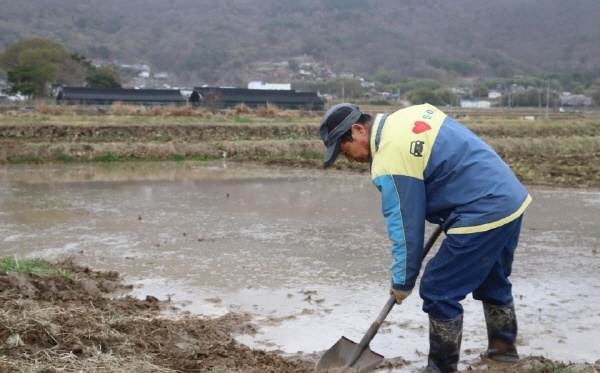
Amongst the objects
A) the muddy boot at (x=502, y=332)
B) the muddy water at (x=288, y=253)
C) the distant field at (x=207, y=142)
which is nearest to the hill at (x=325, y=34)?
the distant field at (x=207, y=142)

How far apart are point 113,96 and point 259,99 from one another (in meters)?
7.73

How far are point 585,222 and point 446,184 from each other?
7233mm

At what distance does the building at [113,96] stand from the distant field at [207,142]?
8.86 meters

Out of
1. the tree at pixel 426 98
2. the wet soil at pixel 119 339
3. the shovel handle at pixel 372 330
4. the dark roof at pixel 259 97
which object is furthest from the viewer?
the tree at pixel 426 98

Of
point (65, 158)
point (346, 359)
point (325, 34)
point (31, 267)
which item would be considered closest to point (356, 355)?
point (346, 359)

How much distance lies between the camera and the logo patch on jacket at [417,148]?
4.20m

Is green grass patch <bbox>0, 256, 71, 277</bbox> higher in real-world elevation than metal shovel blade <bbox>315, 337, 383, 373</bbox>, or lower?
higher

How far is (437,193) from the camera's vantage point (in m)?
4.32

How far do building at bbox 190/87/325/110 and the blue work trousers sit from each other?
119ft

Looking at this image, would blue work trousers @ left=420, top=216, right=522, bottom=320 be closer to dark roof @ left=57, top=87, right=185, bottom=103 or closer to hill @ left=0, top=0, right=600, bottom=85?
dark roof @ left=57, top=87, right=185, bottom=103

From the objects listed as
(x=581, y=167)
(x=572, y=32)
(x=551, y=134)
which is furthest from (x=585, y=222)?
(x=572, y=32)

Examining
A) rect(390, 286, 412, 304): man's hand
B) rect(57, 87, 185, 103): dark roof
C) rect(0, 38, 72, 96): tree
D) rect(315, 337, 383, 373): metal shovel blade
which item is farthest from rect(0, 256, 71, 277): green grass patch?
rect(0, 38, 72, 96): tree

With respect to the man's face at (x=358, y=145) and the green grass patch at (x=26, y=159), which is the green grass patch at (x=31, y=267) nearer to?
the man's face at (x=358, y=145)

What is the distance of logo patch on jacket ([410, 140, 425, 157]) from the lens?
4.20 meters
